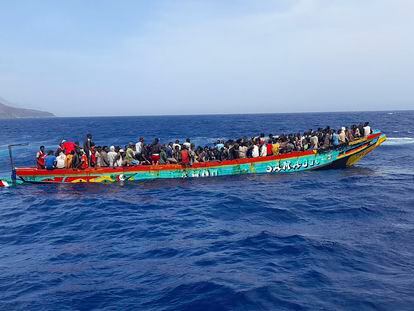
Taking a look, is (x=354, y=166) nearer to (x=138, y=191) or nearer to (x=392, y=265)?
(x=138, y=191)

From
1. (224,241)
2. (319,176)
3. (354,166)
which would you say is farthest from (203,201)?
(354,166)

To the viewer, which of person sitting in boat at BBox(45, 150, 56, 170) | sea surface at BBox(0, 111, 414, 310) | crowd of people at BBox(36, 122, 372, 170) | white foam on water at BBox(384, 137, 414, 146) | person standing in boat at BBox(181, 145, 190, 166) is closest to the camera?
sea surface at BBox(0, 111, 414, 310)

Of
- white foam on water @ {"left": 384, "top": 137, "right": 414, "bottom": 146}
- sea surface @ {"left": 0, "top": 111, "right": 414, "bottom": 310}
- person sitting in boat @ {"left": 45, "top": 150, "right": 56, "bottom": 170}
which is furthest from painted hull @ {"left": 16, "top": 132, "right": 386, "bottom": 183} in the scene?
white foam on water @ {"left": 384, "top": 137, "right": 414, "bottom": 146}

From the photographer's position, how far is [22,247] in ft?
37.2

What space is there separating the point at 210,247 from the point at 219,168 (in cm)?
1018

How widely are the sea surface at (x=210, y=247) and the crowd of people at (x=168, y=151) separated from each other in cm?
162

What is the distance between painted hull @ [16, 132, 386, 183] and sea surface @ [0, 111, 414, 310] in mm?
779

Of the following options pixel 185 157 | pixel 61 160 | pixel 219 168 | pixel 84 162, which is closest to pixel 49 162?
pixel 61 160

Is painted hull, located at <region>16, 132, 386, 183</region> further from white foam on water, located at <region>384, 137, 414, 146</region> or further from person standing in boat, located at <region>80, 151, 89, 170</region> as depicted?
white foam on water, located at <region>384, 137, 414, 146</region>

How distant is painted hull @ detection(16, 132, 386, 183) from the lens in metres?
19.6

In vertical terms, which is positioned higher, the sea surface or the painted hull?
the painted hull

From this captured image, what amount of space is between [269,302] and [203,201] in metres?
9.10

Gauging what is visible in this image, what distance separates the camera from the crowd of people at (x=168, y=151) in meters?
19.7

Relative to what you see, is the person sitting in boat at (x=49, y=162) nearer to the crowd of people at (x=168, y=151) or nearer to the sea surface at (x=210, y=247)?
the crowd of people at (x=168, y=151)
